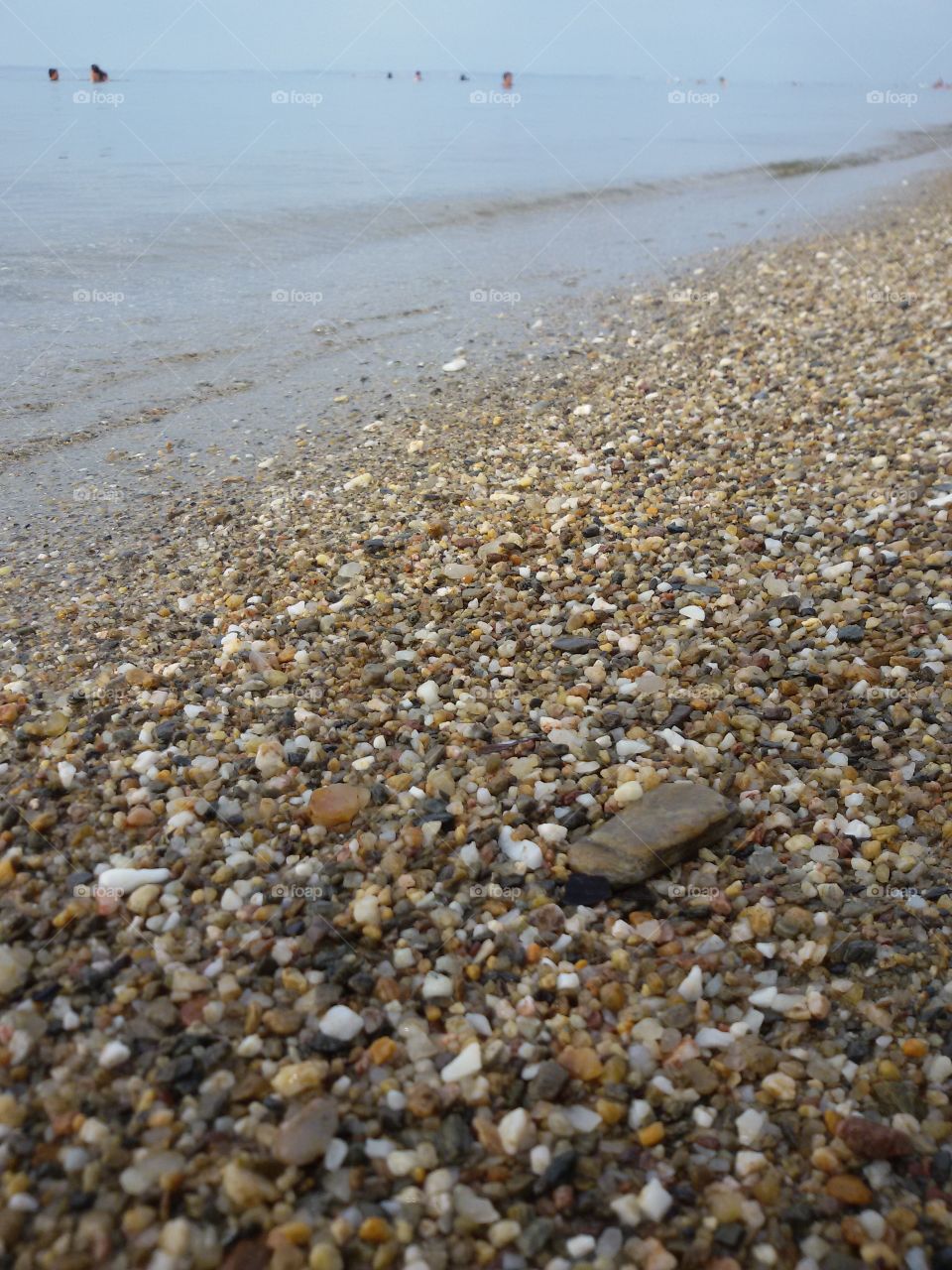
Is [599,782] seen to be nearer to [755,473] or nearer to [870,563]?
[870,563]

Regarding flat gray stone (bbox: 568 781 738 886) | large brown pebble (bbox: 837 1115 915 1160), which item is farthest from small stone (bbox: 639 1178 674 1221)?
flat gray stone (bbox: 568 781 738 886)

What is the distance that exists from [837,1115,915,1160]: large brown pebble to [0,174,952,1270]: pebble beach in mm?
11

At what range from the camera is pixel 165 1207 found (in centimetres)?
228

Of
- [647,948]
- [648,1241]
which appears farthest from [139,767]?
[648,1241]

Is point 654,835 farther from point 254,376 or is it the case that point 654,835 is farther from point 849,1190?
point 254,376

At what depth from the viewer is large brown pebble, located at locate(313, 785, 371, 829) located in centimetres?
351

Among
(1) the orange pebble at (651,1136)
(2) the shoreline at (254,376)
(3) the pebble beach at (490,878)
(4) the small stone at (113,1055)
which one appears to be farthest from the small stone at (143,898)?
(2) the shoreline at (254,376)

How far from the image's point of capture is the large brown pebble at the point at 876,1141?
243cm

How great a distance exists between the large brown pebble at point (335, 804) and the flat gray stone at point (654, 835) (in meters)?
0.81

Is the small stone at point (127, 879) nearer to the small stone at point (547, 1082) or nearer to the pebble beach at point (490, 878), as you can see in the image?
the pebble beach at point (490, 878)

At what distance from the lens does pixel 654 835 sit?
3.37m

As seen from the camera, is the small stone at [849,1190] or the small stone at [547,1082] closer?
the small stone at [849,1190]

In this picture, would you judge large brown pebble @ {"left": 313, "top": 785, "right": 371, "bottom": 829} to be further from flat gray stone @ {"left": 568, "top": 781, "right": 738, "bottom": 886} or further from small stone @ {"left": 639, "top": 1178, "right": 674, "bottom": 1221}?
small stone @ {"left": 639, "top": 1178, "right": 674, "bottom": 1221}

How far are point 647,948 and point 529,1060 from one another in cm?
56
